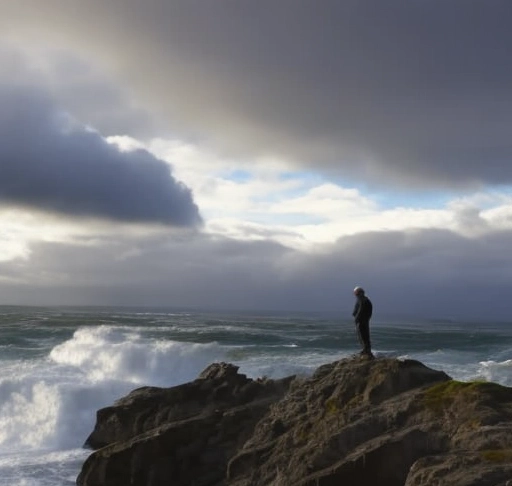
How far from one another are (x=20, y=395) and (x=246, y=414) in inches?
515

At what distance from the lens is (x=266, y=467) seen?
1166cm

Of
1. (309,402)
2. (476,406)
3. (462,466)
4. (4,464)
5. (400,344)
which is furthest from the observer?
(400,344)

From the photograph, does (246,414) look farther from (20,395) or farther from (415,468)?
(20,395)

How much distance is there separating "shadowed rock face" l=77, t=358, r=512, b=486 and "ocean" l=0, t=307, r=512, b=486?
8.03ft

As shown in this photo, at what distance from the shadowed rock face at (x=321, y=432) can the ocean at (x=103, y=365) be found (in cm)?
245

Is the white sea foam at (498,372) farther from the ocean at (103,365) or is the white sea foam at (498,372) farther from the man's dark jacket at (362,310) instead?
the man's dark jacket at (362,310)

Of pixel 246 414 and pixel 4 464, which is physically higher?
pixel 246 414

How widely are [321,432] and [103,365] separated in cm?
2469

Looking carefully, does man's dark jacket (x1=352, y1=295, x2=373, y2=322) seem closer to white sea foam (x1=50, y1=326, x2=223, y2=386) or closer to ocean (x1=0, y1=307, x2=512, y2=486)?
ocean (x1=0, y1=307, x2=512, y2=486)

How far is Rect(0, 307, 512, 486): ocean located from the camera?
20.6 metres

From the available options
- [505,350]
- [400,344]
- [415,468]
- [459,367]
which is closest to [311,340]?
[400,344]

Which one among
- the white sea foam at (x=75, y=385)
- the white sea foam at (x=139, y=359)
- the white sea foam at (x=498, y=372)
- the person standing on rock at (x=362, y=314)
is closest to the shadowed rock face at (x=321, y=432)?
the person standing on rock at (x=362, y=314)

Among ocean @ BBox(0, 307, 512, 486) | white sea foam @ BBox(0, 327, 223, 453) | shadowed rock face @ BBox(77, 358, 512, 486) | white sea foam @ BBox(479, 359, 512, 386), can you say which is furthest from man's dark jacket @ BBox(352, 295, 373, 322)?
white sea foam @ BBox(479, 359, 512, 386)

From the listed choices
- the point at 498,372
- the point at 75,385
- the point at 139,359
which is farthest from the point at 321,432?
the point at 139,359
